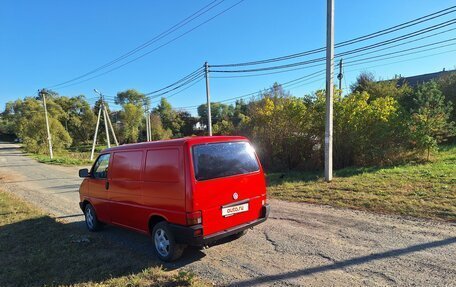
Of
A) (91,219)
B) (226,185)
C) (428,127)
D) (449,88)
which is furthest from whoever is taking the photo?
(449,88)

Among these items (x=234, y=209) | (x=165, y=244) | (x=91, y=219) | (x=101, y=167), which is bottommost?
(x=91, y=219)

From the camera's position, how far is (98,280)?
169 inches

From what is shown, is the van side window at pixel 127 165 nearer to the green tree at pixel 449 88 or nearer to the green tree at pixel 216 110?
the green tree at pixel 449 88

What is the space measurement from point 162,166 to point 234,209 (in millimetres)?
1299

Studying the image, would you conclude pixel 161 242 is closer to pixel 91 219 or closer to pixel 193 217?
pixel 193 217

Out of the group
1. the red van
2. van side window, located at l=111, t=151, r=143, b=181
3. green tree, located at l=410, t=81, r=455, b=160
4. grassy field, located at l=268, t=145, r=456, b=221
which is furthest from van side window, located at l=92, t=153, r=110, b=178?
green tree, located at l=410, t=81, r=455, b=160

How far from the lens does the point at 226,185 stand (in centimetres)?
488

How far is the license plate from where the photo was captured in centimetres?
484

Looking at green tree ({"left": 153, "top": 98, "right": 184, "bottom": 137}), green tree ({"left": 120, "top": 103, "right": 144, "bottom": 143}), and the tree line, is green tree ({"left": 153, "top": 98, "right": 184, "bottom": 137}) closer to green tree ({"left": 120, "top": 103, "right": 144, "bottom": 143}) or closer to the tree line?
green tree ({"left": 120, "top": 103, "right": 144, "bottom": 143})

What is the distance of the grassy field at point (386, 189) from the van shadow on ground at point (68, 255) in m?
4.45

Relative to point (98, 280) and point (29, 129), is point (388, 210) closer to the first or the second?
point (98, 280)

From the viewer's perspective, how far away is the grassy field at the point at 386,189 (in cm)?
699

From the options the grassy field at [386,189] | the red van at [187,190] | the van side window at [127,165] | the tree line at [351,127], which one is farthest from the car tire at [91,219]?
the tree line at [351,127]

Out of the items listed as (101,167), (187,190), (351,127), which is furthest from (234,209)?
(351,127)
